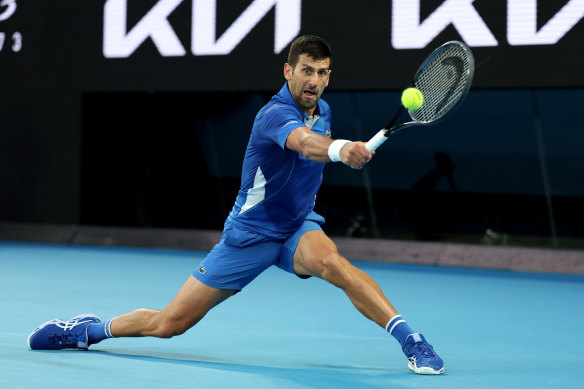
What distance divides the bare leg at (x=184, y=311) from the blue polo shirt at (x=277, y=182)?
39cm

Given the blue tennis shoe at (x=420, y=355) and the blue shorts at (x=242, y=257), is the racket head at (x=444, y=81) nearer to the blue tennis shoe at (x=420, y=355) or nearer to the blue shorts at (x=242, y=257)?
the blue shorts at (x=242, y=257)

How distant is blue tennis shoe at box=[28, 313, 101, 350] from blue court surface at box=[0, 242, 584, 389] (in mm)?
57

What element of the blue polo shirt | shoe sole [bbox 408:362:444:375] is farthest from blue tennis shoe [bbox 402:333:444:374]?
the blue polo shirt

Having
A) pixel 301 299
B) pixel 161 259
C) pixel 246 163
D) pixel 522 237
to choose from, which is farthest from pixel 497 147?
pixel 246 163

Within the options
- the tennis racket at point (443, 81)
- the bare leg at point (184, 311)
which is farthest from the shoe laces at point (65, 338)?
the tennis racket at point (443, 81)

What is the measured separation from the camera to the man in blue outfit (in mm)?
4668

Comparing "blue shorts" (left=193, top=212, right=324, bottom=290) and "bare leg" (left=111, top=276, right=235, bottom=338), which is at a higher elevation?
"blue shorts" (left=193, top=212, right=324, bottom=290)

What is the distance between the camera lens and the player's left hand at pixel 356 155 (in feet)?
13.0

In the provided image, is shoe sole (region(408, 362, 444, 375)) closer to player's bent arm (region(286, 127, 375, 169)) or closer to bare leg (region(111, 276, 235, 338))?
bare leg (region(111, 276, 235, 338))

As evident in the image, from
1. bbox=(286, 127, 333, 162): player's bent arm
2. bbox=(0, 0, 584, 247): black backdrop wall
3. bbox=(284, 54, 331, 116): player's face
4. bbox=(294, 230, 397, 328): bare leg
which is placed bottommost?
bbox=(294, 230, 397, 328): bare leg

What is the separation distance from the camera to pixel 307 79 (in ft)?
15.6

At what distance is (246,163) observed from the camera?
501 centimetres

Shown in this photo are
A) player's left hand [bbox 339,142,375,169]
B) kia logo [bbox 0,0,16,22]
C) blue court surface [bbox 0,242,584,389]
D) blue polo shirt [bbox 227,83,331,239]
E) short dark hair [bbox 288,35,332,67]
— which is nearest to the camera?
player's left hand [bbox 339,142,375,169]

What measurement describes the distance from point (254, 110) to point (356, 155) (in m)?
10.1
